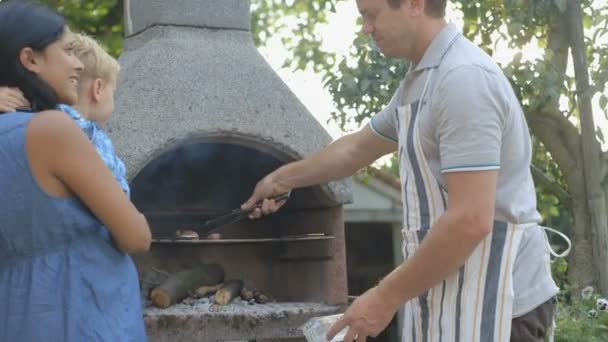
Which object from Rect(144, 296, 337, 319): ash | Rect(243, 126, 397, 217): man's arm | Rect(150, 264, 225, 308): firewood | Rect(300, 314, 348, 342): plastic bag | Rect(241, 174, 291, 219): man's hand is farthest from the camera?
Rect(150, 264, 225, 308): firewood

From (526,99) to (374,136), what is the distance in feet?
8.27

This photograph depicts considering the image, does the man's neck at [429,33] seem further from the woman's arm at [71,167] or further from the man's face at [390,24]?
the woman's arm at [71,167]

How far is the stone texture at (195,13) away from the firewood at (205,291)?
3.55 ft

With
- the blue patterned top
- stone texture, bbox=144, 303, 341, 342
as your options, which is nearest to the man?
the blue patterned top

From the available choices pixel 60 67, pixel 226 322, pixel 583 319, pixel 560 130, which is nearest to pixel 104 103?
pixel 60 67

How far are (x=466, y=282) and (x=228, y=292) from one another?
1966 millimetres

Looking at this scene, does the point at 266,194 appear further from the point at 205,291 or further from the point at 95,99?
the point at 205,291

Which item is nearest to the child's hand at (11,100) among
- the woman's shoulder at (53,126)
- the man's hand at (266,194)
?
the woman's shoulder at (53,126)

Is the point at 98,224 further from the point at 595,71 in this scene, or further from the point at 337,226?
the point at 595,71

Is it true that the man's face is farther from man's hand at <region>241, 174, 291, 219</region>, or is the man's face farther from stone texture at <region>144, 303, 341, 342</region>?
stone texture at <region>144, 303, 341, 342</region>

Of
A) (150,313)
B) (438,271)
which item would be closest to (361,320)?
(438,271)

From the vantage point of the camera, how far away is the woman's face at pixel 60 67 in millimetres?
2346

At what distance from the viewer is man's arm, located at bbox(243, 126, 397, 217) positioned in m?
2.93

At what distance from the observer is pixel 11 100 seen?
232cm
